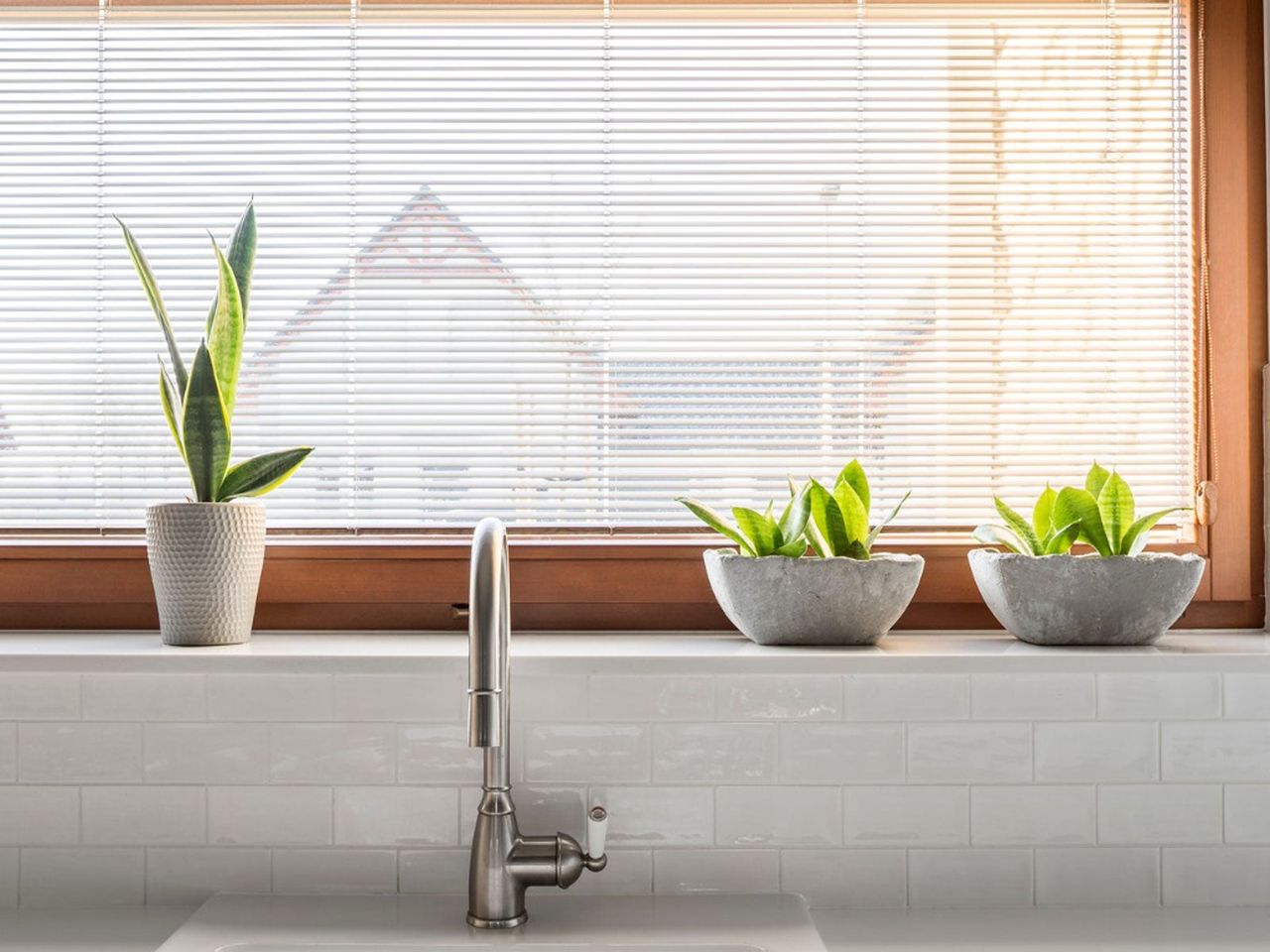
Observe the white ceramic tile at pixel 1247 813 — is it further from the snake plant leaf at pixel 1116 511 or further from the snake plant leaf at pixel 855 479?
the snake plant leaf at pixel 855 479

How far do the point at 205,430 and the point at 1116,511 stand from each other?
1.03 metres

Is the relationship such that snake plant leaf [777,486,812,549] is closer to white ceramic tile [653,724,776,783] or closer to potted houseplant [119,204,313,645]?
white ceramic tile [653,724,776,783]

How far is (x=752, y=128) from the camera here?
4.85 ft

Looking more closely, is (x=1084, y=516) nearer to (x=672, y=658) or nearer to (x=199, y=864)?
(x=672, y=658)

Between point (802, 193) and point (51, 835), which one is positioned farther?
point (802, 193)

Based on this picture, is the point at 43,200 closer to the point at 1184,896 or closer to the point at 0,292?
the point at 0,292

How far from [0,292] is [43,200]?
0.13m

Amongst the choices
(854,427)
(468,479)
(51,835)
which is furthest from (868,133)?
(51,835)

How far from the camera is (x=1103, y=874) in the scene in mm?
1238

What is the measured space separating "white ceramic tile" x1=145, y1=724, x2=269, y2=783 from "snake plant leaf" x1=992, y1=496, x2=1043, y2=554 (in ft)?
2.86

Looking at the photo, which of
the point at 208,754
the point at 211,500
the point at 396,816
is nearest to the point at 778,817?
the point at 396,816

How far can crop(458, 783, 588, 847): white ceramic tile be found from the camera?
1.23 metres

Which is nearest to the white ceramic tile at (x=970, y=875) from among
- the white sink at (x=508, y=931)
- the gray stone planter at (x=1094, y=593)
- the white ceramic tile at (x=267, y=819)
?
the white sink at (x=508, y=931)

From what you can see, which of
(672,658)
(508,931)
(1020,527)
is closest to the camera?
(508,931)
